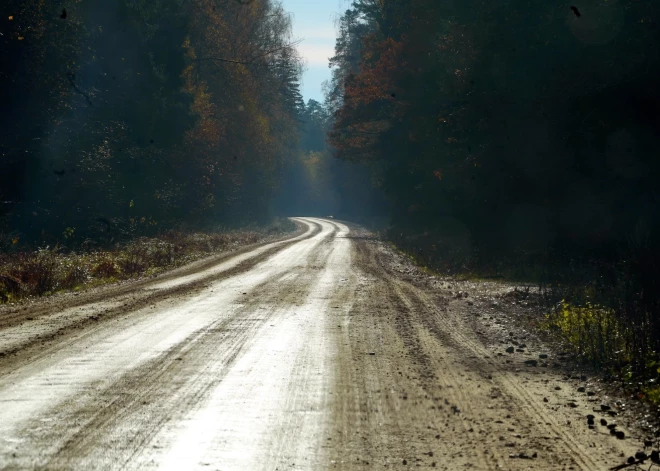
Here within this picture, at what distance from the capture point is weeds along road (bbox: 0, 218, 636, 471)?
206 inches

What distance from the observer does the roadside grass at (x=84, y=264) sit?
1703 cm

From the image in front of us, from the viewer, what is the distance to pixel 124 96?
3597cm

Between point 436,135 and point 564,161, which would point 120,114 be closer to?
point 436,135

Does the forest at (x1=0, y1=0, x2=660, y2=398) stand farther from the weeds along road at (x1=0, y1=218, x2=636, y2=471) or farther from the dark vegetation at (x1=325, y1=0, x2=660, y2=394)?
the weeds along road at (x1=0, y1=218, x2=636, y2=471)

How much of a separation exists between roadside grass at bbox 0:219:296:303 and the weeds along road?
12.6 ft

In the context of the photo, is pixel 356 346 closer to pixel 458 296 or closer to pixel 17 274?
pixel 458 296

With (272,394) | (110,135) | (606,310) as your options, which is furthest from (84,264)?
(272,394)

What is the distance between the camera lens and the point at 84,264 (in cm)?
2217

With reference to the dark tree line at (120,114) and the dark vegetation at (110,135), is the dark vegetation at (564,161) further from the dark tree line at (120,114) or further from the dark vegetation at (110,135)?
the dark tree line at (120,114)

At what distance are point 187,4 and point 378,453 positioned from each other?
46617 millimetres

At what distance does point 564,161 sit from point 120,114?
2365 centimetres

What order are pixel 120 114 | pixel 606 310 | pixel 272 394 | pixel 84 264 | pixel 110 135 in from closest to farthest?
pixel 272 394 → pixel 606 310 → pixel 84 264 → pixel 110 135 → pixel 120 114

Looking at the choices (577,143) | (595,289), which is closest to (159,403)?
(595,289)

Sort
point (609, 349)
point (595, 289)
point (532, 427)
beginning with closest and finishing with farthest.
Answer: point (532, 427)
point (609, 349)
point (595, 289)
